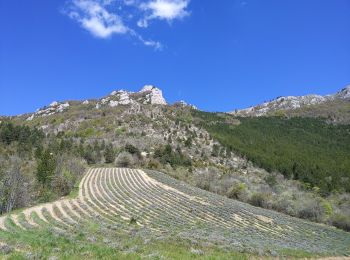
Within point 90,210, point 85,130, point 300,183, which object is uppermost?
point 85,130

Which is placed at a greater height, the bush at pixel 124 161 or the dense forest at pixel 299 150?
the dense forest at pixel 299 150

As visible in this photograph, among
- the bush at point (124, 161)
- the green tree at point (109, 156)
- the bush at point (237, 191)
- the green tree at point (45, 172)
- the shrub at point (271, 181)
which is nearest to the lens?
the green tree at point (45, 172)

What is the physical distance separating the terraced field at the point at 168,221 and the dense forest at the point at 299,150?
62.8 m

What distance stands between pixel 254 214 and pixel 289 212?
22.6 meters

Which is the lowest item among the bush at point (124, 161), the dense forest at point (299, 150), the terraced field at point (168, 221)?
the terraced field at point (168, 221)

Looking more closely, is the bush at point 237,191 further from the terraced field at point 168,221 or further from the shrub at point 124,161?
the shrub at point 124,161

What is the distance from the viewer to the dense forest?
120 m

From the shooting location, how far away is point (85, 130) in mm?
161750

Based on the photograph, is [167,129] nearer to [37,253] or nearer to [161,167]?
[161,167]

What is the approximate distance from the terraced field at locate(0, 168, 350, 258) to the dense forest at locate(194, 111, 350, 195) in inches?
2473

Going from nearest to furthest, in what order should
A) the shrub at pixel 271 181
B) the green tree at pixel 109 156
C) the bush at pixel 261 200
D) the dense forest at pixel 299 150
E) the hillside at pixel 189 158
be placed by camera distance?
1. the hillside at pixel 189 158
2. the bush at pixel 261 200
3. the shrub at pixel 271 181
4. the green tree at pixel 109 156
5. the dense forest at pixel 299 150

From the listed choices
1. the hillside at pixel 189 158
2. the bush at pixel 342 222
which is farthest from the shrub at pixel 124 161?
the bush at pixel 342 222

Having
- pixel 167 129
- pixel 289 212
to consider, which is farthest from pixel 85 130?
pixel 289 212

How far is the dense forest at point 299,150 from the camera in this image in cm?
12006
